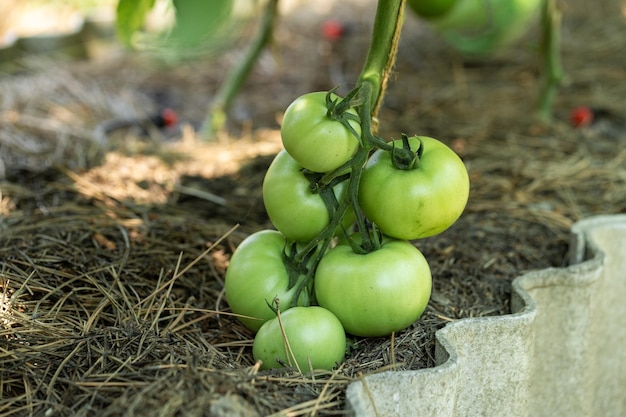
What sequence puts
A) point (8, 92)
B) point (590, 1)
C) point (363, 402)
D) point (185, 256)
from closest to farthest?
1. point (363, 402)
2. point (185, 256)
3. point (8, 92)
4. point (590, 1)

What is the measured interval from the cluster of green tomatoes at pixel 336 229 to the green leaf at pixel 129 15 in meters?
0.40

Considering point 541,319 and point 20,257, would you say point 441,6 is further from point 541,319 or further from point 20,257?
point 20,257

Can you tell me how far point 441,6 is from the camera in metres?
2.54

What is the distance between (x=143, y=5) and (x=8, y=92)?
2.43 meters

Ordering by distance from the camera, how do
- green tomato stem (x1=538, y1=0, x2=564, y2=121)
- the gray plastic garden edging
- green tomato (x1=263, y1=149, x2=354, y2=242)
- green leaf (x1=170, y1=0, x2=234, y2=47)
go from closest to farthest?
green leaf (x1=170, y1=0, x2=234, y2=47) → the gray plastic garden edging → green tomato (x1=263, y1=149, x2=354, y2=242) → green tomato stem (x1=538, y1=0, x2=564, y2=121)

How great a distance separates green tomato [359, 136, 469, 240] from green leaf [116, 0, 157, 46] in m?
0.60

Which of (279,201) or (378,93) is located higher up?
(378,93)

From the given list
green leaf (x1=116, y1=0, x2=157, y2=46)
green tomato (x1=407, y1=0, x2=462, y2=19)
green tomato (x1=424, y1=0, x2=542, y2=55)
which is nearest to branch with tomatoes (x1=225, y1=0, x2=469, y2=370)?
green leaf (x1=116, y1=0, x2=157, y2=46)

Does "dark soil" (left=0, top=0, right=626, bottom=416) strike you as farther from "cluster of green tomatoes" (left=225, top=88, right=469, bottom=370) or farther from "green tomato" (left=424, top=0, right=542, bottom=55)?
"green tomato" (left=424, top=0, right=542, bottom=55)

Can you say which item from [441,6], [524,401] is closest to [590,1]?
[441,6]

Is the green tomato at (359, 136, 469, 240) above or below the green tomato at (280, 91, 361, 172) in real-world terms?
below

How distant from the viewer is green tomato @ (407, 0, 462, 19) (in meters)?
2.53

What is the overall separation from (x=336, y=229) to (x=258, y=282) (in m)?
0.21

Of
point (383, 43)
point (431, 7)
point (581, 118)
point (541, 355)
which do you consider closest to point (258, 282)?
point (383, 43)
